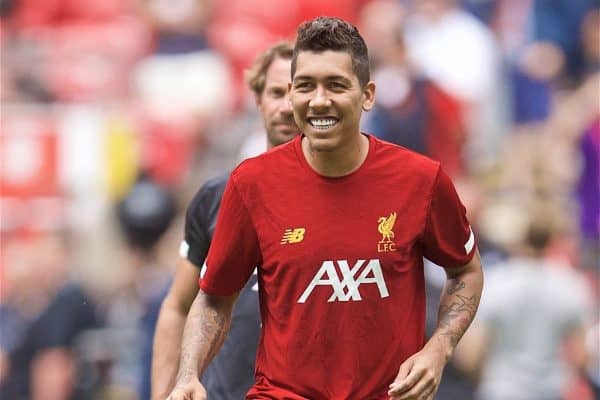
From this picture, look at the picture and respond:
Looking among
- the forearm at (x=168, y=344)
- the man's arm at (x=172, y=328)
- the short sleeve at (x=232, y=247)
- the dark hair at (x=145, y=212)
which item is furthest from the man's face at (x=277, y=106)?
the dark hair at (x=145, y=212)

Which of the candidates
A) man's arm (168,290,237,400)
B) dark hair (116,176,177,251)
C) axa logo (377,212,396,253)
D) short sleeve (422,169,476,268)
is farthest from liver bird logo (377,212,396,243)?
dark hair (116,176,177,251)

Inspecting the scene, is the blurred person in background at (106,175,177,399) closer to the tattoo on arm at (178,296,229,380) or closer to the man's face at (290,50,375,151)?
the tattoo on arm at (178,296,229,380)

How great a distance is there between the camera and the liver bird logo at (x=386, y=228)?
5.26 m

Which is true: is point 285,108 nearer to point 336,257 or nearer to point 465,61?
point 336,257

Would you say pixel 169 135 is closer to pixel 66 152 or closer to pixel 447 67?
pixel 66 152

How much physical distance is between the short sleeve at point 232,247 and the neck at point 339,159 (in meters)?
0.30

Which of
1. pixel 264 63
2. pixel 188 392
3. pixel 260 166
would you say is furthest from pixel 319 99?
pixel 264 63

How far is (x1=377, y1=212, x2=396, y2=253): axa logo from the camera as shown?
525 centimetres

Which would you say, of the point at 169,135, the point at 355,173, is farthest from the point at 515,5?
the point at 355,173

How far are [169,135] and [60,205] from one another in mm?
1161

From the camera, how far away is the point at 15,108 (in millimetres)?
13906

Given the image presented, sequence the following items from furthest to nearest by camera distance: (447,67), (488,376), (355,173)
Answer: (447,67), (488,376), (355,173)

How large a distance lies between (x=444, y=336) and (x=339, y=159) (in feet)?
2.41

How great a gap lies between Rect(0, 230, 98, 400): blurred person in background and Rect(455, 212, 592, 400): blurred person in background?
3.54 meters
